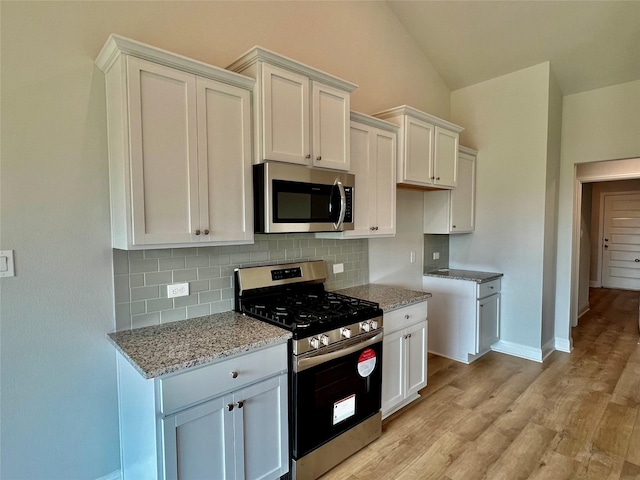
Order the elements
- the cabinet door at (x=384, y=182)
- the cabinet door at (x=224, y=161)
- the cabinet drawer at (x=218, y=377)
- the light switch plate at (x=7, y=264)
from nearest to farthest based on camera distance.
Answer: the cabinet drawer at (x=218, y=377), the light switch plate at (x=7, y=264), the cabinet door at (x=224, y=161), the cabinet door at (x=384, y=182)

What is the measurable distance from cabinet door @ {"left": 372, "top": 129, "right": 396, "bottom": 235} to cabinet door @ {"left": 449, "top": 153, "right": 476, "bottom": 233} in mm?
1203

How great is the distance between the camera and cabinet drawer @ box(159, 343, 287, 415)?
148 centimetres

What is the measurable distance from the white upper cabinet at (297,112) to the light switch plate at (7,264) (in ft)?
4.18

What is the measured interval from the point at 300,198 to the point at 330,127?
1.81 feet

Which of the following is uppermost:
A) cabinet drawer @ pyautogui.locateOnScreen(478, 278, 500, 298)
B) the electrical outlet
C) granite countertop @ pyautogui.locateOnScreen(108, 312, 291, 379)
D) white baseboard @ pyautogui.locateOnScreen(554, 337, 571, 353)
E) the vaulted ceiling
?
the vaulted ceiling

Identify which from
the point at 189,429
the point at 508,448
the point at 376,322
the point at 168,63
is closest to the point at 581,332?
the point at 508,448

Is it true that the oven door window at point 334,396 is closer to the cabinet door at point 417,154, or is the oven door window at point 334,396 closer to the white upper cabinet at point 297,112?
the white upper cabinet at point 297,112

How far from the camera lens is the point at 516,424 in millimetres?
A: 2611

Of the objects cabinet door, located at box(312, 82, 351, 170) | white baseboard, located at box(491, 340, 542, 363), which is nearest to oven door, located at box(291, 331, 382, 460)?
cabinet door, located at box(312, 82, 351, 170)

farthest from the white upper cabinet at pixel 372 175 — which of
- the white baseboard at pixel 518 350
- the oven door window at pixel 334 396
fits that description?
the white baseboard at pixel 518 350

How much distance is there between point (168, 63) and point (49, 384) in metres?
1.69

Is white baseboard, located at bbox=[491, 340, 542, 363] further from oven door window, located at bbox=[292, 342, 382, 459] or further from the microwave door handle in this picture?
the microwave door handle

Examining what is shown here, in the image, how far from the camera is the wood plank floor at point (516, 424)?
2.14 metres

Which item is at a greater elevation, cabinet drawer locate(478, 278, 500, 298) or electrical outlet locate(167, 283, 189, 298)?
electrical outlet locate(167, 283, 189, 298)
